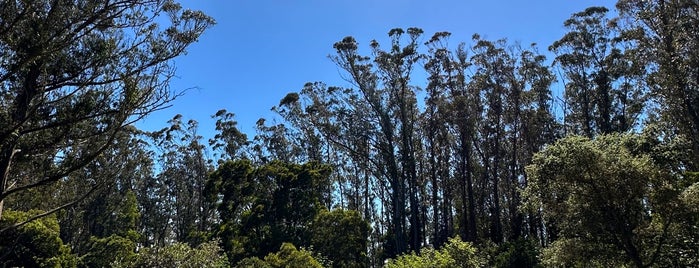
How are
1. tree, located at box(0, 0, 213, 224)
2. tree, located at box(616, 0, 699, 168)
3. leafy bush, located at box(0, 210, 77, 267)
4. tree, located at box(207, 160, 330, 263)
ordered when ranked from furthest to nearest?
tree, located at box(207, 160, 330, 263) → leafy bush, located at box(0, 210, 77, 267) → tree, located at box(616, 0, 699, 168) → tree, located at box(0, 0, 213, 224)

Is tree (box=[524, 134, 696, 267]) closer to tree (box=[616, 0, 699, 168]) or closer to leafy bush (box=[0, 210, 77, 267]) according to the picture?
tree (box=[616, 0, 699, 168])

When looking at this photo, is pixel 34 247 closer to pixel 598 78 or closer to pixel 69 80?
pixel 69 80

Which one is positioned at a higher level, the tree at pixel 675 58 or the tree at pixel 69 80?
the tree at pixel 675 58

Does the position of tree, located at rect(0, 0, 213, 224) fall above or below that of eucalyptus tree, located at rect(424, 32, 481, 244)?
below

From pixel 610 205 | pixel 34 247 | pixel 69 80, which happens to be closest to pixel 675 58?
pixel 610 205

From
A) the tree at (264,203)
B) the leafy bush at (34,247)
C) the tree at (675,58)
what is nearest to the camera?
the tree at (675,58)

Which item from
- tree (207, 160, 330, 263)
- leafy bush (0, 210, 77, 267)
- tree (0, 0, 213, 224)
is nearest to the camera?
tree (0, 0, 213, 224)

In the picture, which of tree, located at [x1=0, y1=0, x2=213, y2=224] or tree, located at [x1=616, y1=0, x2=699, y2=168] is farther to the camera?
tree, located at [x1=616, y1=0, x2=699, y2=168]

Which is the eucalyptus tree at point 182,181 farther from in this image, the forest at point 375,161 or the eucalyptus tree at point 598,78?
the eucalyptus tree at point 598,78

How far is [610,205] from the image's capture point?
32.5 feet

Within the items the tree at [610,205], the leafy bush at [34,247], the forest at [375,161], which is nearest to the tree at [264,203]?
the forest at [375,161]

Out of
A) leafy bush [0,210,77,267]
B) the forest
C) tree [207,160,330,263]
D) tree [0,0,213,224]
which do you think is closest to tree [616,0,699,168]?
the forest

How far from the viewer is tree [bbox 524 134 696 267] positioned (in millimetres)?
9703

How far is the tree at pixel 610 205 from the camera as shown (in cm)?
970
